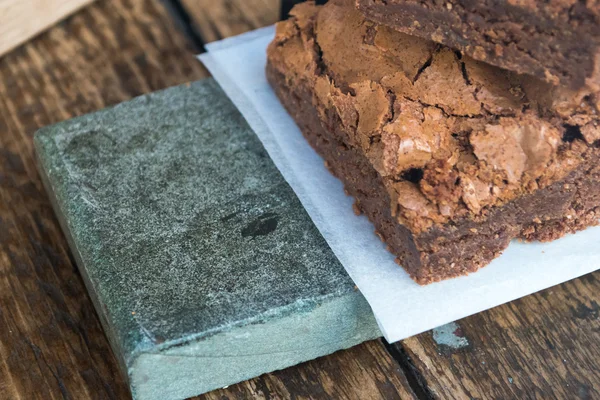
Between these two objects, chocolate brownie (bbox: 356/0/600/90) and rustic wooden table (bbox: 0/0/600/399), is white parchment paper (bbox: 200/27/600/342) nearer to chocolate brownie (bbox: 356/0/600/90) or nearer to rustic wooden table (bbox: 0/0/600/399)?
rustic wooden table (bbox: 0/0/600/399)

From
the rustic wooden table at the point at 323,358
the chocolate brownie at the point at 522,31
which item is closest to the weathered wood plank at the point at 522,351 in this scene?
the rustic wooden table at the point at 323,358

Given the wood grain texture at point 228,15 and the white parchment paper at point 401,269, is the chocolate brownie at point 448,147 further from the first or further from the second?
the wood grain texture at point 228,15

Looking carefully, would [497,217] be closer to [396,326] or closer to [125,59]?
[396,326]

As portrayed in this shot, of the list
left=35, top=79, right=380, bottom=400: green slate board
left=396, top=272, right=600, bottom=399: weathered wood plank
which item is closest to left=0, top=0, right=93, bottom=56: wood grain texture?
left=35, top=79, right=380, bottom=400: green slate board

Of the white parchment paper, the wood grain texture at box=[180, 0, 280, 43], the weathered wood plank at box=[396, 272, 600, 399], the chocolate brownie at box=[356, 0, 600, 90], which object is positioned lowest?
the weathered wood plank at box=[396, 272, 600, 399]

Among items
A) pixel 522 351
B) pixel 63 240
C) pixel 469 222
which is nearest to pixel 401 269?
pixel 469 222

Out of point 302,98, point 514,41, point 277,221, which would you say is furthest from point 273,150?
point 514,41
